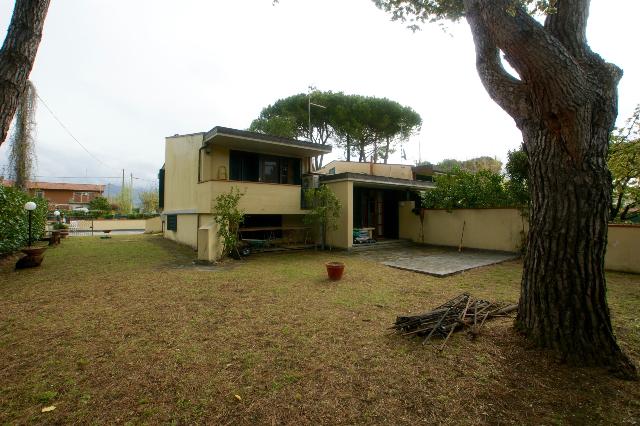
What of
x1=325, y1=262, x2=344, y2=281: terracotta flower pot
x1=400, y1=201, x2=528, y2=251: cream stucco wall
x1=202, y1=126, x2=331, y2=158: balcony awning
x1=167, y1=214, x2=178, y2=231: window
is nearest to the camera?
x1=325, y1=262, x2=344, y2=281: terracotta flower pot

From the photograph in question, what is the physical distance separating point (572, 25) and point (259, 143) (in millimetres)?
9772

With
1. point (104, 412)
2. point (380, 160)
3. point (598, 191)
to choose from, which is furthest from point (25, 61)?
point (380, 160)

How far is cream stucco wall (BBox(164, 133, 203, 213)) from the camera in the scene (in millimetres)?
12836

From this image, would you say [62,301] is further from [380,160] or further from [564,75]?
[380,160]

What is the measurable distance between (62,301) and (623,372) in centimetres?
776

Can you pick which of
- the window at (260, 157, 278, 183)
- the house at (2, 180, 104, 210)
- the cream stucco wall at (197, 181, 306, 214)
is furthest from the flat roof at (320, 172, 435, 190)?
the house at (2, 180, 104, 210)

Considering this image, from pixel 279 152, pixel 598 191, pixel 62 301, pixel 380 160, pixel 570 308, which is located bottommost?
pixel 62 301

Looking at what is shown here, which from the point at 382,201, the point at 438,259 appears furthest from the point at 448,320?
the point at 382,201

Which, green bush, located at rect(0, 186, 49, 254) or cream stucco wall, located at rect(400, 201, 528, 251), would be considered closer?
green bush, located at rect(0, 186, 49, 254)

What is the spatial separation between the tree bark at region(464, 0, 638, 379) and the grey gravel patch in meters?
4.48

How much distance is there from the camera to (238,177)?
1260 centimetres

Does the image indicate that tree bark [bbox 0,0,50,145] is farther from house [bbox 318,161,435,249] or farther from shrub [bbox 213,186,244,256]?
house [bbox 318,161,435,249]

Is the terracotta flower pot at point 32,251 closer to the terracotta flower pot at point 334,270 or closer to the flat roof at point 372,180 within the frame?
the terracotta flower pot at point 334,270

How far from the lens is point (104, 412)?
239 centimetres
